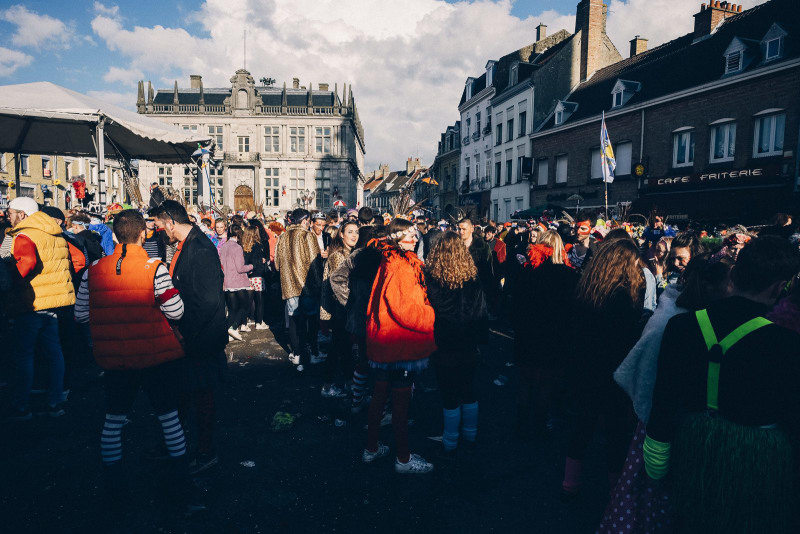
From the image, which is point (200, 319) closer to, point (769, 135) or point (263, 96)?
point (769, 135)

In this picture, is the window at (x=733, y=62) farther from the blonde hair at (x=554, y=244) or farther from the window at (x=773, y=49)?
the blonde hair at (x=554, y=244)

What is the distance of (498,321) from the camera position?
931 centimetres

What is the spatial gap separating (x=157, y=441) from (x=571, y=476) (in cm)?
356

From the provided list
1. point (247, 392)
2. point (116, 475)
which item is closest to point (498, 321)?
point (247, 392)

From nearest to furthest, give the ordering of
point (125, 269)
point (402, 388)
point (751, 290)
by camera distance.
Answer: point (751, 290), point (125, 269), point (402, 388)

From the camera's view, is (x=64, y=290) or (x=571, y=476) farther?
(x=64, y=290)

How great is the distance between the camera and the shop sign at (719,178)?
1457cm

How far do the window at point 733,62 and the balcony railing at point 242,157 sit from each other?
131 feet

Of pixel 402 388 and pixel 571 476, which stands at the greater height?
pixel 402 388

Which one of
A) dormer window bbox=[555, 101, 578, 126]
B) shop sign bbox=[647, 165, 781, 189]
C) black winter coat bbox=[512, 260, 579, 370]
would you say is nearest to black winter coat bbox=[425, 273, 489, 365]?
black winter coat bbox=[512, 260, 579, 370]

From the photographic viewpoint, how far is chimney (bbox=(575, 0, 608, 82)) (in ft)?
84.8

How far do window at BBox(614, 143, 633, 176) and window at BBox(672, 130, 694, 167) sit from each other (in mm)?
2144

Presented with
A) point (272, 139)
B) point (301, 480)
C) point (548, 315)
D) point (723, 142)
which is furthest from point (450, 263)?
point (272, 139)

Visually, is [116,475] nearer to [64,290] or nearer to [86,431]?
[86,431]
